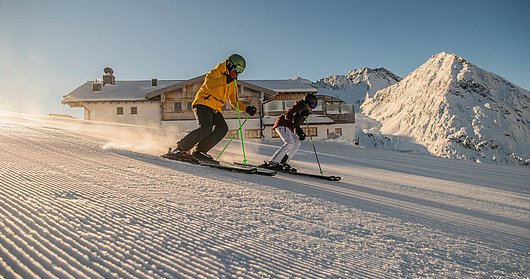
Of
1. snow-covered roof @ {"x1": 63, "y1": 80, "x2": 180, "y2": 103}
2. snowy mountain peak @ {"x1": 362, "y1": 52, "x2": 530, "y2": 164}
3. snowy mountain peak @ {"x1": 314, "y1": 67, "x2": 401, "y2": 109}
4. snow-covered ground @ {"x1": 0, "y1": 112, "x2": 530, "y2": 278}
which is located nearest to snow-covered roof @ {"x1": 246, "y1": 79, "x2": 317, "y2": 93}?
snow-covered roof @ {"x1": 63, "y1": 80, "x2": 180, "y2": 103}

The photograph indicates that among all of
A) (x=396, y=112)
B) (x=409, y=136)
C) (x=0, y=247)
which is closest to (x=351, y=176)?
(x=0, y=247)

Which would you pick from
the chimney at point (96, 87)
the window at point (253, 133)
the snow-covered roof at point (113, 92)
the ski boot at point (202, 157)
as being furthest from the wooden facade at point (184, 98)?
the ski boot at point (202, 157)

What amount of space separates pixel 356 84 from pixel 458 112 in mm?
47403

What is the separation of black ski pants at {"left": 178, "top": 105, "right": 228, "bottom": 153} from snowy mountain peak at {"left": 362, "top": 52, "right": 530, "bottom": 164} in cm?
4732

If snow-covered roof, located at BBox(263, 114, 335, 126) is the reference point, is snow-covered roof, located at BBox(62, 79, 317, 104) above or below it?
above

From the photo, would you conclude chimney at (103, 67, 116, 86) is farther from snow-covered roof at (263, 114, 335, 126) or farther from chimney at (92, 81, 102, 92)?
snow-covered roof at (263, 114, 335, 126)

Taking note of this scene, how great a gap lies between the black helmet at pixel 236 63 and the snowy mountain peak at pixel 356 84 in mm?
84326

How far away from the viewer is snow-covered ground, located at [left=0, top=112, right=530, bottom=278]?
1.60 m

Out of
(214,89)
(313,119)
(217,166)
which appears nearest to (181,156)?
(217,166)

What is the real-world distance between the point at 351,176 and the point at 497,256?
3523 millimetres

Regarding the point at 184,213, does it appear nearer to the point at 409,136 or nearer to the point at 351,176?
the point at 351,176

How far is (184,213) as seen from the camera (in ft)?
8.01

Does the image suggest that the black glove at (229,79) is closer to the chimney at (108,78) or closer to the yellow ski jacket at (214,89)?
the yellow ski jacket at (214,89)

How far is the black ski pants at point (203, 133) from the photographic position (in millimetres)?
5633
